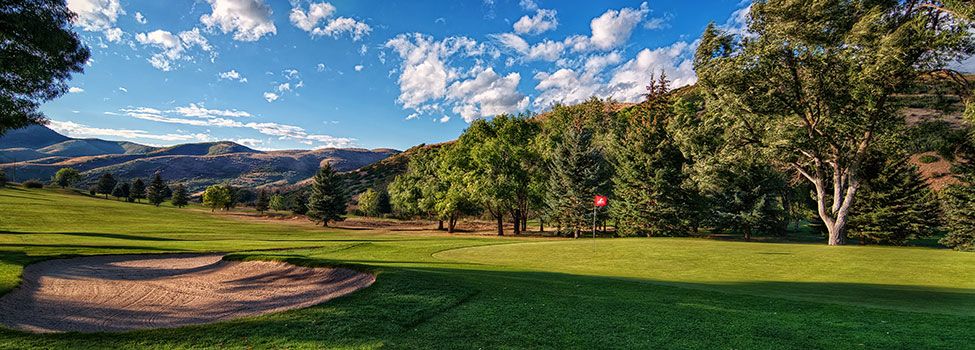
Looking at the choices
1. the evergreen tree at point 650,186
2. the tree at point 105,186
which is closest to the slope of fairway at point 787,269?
the evergreen tree at point 650,186

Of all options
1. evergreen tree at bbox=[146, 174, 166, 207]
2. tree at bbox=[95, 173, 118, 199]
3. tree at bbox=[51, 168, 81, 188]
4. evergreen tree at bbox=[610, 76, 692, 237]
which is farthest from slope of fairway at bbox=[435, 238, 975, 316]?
tree at bbox=[51, 168, 81, 188]

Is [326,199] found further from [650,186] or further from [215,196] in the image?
[650,186]

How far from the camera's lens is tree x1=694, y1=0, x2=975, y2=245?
19.4m

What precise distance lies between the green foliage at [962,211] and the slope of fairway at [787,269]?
15413 mm

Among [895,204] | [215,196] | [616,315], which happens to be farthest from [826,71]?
[215,196]

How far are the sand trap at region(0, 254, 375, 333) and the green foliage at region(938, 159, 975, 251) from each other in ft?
124

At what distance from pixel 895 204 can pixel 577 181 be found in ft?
82.0

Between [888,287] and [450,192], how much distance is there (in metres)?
33.3

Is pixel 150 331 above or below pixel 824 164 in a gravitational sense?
below

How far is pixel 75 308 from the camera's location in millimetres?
8109

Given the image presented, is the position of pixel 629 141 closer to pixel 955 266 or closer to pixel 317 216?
pixel 955 266

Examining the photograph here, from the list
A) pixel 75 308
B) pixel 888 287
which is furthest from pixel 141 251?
pixel 888 287

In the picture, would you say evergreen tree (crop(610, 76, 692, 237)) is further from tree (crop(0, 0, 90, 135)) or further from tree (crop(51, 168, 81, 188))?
tree (crop(51, 168, 81, 188))

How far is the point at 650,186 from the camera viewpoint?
35.3m
